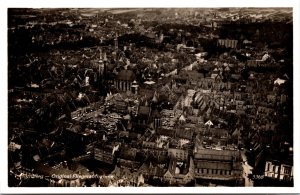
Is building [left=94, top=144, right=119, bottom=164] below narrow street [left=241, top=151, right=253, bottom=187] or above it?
above

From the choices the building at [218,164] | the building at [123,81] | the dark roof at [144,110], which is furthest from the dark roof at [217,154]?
the building at [123,81]

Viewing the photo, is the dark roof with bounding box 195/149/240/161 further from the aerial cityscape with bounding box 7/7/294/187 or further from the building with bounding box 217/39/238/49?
the building with bounding box 217/39/238/49

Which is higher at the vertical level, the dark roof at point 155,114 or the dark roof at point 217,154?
the dark roof at point 155,114

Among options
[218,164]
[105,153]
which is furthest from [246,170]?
[105,153]

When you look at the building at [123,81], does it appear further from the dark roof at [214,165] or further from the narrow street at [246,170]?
the narrow street at [246,170]

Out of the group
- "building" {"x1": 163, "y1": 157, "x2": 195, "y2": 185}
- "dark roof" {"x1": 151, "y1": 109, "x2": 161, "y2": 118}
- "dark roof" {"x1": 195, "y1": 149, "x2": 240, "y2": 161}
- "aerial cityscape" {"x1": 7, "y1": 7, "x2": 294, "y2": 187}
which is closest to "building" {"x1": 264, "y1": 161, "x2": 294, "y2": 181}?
"aerial cityscape" {"x1": 7, "y1": 7, "x2": 294, "y2": 187}

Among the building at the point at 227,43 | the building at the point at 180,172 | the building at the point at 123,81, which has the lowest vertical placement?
the building at the point at 180,172
